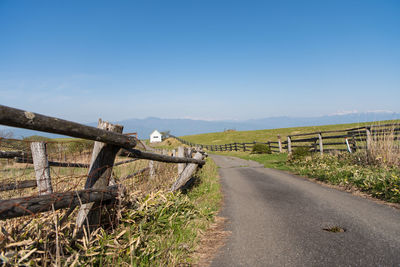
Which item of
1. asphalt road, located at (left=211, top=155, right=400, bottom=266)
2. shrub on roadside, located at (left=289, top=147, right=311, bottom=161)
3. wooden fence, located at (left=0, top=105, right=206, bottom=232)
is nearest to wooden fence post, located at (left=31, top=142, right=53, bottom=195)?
wooden fence, located at (left=0, top=105, right=206, bottom=232)

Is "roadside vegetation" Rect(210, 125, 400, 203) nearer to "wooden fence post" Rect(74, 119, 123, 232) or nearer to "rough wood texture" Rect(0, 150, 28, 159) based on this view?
"wooden fence post" Rect(74, 119, 123, 232)

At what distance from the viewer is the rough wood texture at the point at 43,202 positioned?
1965 millimetres

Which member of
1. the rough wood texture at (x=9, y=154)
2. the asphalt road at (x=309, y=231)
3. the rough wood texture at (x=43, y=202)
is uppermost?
the rough wood texture at (x=9, y=154)

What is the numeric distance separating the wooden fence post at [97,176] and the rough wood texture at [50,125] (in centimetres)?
23

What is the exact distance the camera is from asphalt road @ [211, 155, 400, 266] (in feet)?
10.0

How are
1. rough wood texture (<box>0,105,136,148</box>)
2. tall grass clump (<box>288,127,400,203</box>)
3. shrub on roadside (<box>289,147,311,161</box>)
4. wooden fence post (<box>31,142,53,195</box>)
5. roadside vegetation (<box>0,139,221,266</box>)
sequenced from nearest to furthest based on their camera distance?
rough wood texture (<box>0,105,136,148</box>) < roadside vegetation (<box>0,139,221,266</box>) < wooden fence post (<box>31,142,53,195</box>) < tall grass clump (<box>288,127,400,203</box>) < shrub on roadside (<box>289,147,311,161</box>)

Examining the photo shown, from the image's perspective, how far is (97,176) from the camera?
2.91 meters

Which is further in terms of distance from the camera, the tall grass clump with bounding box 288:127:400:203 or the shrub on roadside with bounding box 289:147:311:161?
the shrub on roadside with bounding box 289:147:311:161

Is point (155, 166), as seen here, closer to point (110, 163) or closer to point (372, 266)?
point (110, 163)

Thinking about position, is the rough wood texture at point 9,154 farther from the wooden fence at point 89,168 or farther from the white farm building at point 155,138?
the white farm building at point 155,138

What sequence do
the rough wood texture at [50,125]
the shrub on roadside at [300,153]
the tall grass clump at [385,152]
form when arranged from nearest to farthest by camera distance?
the rough wood texture at [50,125], the tall grass clump at [385,152], the shrub on roadside at [300,153]

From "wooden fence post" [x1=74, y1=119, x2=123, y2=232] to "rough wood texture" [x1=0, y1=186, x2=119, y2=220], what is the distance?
0.16 m

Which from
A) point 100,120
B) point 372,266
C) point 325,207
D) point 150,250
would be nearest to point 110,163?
point 100,120

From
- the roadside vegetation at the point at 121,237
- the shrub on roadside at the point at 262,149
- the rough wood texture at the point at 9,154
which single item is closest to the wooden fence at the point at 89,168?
the roadside vegetation at the point at 121,237
